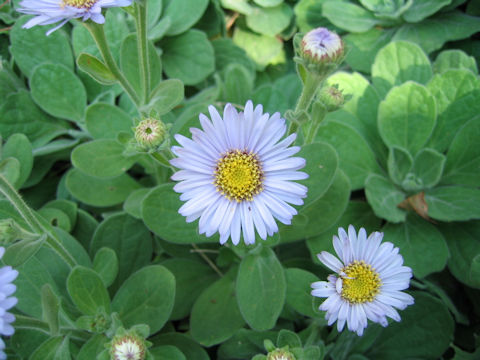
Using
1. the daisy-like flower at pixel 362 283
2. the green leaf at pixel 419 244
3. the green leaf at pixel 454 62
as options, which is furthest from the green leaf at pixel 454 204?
the green leaf at pixel 454 62

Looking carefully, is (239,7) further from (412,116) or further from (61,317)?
(61,317)

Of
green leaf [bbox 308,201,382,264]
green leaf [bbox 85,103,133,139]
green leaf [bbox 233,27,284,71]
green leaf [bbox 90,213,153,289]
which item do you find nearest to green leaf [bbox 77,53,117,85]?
green leaf [bbox 85,103,133,139]

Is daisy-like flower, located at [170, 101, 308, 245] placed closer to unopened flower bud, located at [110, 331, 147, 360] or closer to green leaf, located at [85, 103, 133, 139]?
unopened flower bud, located at [110, 331, 147, 360]

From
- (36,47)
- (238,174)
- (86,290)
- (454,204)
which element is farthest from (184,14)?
(454,204)

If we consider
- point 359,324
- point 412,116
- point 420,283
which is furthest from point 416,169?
point 359,324

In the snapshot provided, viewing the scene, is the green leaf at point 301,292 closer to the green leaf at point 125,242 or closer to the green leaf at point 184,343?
the green leaf at point 184,343

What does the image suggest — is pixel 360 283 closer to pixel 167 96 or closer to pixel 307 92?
pixel 307 92

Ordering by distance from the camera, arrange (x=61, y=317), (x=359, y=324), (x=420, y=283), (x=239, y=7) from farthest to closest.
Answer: (x=239, y=7) < (x=420, y=283) < (x=61, y=317) < (x=359, y=324)
